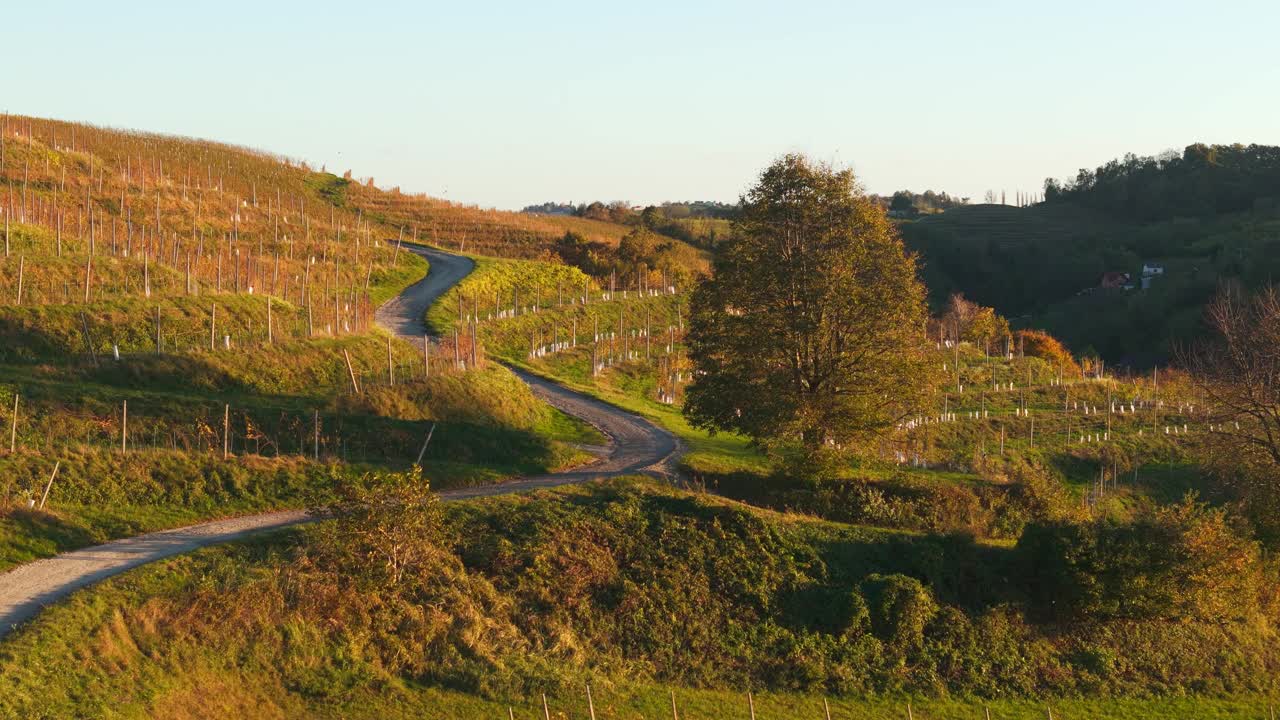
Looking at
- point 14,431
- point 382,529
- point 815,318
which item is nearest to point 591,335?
point 815,318

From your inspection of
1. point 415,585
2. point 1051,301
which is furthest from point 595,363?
point 1051,301

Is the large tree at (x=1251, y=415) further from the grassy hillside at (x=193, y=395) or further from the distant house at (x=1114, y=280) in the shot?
the distant house at (x=1114, y=280)

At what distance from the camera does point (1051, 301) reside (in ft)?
470

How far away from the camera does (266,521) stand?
29.4m

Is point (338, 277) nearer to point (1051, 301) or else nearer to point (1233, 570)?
point (1233, 570)

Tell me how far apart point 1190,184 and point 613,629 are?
163m

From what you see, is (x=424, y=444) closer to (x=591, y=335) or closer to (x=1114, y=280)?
(x=591, y=335)

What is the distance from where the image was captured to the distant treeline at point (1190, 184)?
162 meters

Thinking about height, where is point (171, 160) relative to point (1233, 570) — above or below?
above

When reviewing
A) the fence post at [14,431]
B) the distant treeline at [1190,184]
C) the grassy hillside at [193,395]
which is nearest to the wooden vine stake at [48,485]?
the grassy hillside at [193,395]

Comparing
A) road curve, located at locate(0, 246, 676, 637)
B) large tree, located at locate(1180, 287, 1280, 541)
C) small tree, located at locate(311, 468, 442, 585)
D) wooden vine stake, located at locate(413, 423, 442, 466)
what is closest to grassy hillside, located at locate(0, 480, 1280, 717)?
small tree, located at locate(311, 468, 442, 585)

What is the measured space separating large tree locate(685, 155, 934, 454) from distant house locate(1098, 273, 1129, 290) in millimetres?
109032

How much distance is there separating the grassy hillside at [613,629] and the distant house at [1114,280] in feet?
363

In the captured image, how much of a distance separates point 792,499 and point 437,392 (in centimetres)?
1313
